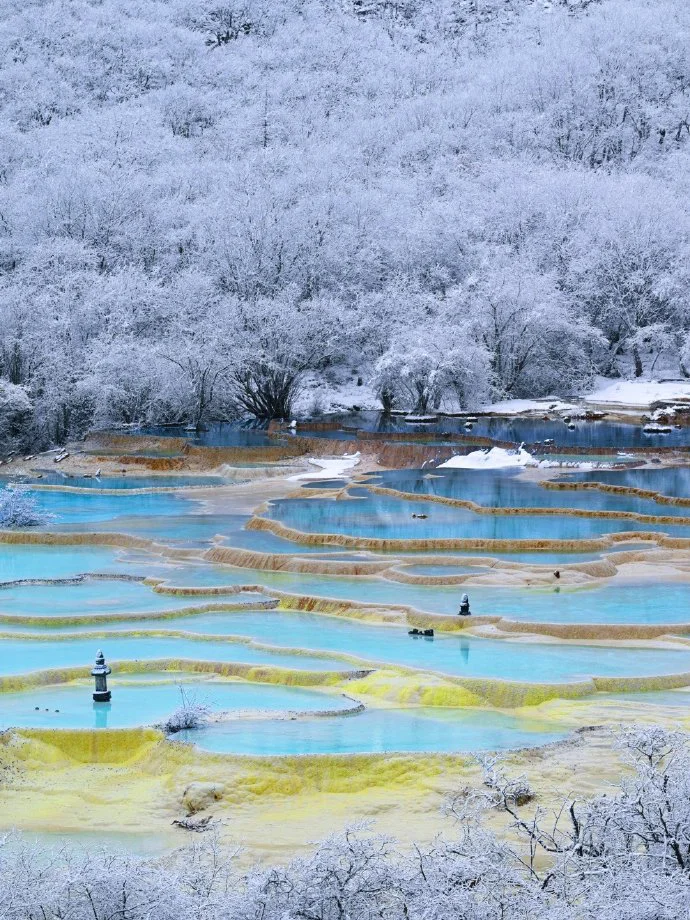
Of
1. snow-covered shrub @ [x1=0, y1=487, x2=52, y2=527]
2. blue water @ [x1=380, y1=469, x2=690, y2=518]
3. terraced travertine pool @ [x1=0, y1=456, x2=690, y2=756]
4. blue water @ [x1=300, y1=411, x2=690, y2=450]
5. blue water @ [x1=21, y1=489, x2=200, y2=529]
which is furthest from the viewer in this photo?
blue water @ [x1=300, y1=411, x2=690, y2=450]

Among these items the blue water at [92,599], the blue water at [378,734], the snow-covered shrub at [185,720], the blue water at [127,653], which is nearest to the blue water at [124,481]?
the blue water at [92,599]

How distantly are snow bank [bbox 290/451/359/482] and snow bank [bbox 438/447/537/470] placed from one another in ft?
8.07

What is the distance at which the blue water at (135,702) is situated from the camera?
38.5ft

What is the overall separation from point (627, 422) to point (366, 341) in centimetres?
1066

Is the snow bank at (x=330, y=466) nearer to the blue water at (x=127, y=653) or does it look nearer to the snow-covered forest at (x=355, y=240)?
the snow-covered forest at (x=355, y=240)

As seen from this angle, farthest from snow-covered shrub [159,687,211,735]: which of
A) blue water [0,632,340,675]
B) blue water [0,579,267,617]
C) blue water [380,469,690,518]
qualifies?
blue water [380,469,690,518]

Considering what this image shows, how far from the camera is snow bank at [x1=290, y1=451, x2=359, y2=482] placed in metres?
30.3

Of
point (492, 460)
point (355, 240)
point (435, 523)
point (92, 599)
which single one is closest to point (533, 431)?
point (492, 460)

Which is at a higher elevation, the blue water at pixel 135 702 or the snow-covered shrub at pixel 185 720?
the snow-covered shrub at pixel 185 720

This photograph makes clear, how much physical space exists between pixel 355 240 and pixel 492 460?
2031cm

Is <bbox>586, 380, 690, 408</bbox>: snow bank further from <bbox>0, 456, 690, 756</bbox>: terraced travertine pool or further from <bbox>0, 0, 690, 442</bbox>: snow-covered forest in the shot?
<bbox>0, 456, 690, 756</bbox>: terraced travertine pool

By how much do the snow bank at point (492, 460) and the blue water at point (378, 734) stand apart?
18497mm

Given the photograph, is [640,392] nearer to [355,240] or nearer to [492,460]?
[355,240]

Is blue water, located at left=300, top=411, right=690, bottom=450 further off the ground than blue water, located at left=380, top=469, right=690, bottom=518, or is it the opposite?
blue water, located at left=300, top=411, right=690, bottom=450
